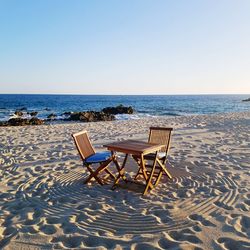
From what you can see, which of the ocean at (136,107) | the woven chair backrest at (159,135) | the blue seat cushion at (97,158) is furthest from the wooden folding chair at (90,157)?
the ocean at (136,107)

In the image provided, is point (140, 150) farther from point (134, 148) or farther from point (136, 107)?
point (136, 107)

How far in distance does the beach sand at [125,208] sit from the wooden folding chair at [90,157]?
0.77 feet

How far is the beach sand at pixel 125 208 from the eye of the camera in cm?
324

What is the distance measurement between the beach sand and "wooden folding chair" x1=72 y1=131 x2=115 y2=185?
0.24 metres

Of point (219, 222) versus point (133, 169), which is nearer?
point (219, 222)

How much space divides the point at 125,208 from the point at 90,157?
1.43 m

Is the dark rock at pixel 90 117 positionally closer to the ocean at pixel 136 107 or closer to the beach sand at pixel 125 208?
the ocean at pixel 136 107

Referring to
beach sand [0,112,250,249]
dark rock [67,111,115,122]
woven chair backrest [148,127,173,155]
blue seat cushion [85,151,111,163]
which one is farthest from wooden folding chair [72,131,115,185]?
dark rock [67,111,115,122]

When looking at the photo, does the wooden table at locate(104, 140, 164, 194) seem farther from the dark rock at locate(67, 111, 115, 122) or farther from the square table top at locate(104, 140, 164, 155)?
the dark rock at locate(67, 111, 115, 122)

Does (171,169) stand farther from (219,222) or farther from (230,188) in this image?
(219,222)

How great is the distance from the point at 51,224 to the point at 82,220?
39cm

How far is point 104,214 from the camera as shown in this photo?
12.8 ft

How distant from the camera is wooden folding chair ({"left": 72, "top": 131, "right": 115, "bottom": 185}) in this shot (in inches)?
199

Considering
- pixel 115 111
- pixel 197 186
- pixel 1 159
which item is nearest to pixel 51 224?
pixel 197 186
